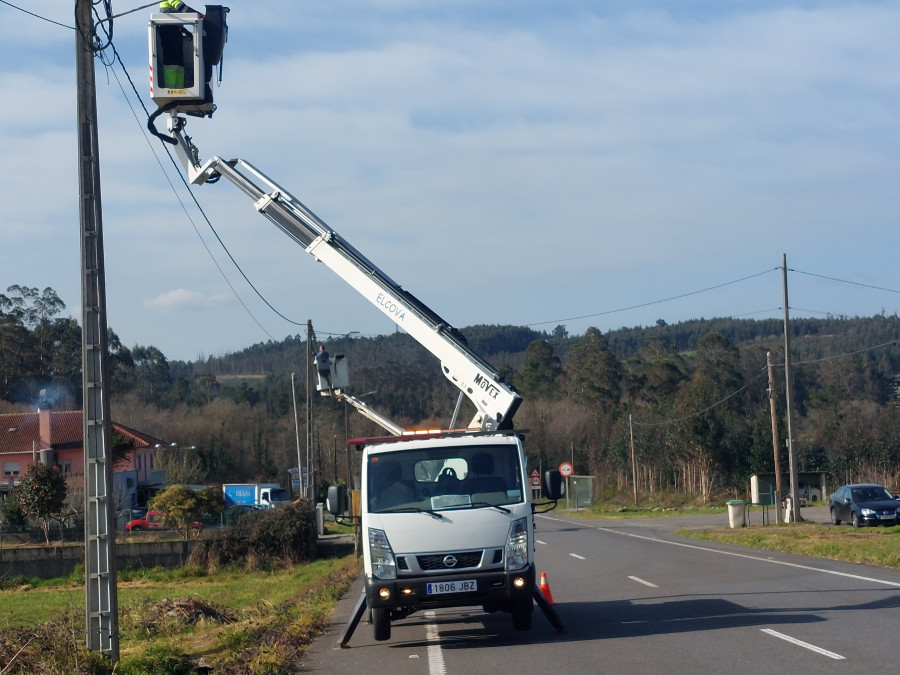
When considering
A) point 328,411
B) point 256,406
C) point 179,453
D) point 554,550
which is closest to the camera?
point 554,550

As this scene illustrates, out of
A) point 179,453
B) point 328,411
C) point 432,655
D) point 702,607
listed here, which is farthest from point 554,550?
point 328,411

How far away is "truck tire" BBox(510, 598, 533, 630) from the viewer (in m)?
11.4

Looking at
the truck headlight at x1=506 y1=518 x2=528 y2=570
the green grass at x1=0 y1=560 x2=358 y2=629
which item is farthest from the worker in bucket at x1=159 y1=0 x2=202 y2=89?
the green grass at x1=0 y1=560 x2=358 y2=629

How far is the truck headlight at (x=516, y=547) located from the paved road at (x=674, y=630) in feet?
2.93

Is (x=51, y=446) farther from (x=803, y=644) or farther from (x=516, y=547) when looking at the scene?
(x=803, y=644)

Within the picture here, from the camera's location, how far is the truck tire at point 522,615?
37.3 feet

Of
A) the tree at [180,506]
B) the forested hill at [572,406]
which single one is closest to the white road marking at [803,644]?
the tree at [180,506]

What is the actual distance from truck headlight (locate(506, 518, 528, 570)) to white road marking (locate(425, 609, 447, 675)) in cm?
122

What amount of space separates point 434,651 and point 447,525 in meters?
1.39

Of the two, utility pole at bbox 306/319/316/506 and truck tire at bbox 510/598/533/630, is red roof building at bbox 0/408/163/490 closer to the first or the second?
utility pole at bbox 306/319/316/506

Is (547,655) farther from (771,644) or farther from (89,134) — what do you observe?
(89,134)

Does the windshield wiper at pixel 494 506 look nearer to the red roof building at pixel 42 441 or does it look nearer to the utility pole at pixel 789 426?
the utility pole at pixel 789 426

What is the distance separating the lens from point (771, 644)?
9938 mm

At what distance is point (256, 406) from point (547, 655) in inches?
3790
